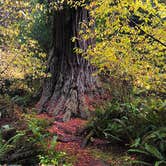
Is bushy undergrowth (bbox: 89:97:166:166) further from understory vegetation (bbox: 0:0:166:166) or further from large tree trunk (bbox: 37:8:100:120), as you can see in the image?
large tree trunk (bbox: 37:8:100:120)

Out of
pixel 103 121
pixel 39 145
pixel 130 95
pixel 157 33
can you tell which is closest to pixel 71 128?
pixel 103 121

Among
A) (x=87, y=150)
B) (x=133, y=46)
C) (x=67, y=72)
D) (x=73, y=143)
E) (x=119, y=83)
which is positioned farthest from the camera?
(x=67, y=72)

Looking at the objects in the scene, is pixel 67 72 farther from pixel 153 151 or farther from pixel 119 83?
pixel 153 151

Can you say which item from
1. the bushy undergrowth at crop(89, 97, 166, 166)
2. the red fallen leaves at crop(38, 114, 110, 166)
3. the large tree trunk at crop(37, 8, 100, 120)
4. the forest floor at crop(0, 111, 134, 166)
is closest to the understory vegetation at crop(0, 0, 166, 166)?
the bushy undergrowth at crop(89, 97, 166, 166)

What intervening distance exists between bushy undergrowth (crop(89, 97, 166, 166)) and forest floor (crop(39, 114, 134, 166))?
0.25 meters

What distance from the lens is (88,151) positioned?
6645mm

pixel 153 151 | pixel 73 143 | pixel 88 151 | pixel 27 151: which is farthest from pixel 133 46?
pixel 27 151

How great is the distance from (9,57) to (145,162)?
17.2 ft

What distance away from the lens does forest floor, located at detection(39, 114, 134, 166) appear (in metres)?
5.94

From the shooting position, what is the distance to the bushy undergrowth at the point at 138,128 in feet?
18.3

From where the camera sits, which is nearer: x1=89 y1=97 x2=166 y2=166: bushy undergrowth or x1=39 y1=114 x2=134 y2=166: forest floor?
x1=89 y1=97 x2=166 y2=166: bushy undergrowth

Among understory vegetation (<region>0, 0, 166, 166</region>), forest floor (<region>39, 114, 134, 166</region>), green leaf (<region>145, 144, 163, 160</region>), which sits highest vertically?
understory vegetation (<region>0, 0, 166, 166</region>)

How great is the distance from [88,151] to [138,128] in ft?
Answer: 4.44

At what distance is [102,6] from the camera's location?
564 cm
